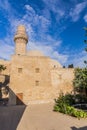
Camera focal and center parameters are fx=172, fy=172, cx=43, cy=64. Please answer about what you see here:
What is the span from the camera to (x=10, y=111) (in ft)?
70.7

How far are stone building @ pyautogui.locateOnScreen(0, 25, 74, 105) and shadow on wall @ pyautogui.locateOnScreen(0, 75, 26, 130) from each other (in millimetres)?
398

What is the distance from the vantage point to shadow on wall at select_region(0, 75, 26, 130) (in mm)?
13348

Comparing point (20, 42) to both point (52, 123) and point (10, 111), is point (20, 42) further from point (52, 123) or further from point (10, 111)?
point (52, 123)

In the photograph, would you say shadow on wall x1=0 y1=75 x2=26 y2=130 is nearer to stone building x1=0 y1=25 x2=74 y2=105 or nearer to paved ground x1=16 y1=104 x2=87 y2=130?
stone building x1=0 y1=25 x2=74 y2=105

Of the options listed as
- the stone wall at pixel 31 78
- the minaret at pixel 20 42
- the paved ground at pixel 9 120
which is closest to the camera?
the paved ground at pixel 9 120

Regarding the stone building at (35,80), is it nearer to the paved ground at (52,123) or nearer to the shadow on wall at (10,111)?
the shadow on wall at (10,111)

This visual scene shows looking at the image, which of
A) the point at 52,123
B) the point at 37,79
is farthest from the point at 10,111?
the point at 37,79

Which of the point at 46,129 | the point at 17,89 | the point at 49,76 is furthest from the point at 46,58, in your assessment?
the point at 46,129

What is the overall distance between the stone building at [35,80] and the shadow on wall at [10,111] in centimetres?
40

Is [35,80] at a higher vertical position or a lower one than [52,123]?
higher

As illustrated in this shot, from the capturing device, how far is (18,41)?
4338 centimetres

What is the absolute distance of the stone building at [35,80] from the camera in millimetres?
30703

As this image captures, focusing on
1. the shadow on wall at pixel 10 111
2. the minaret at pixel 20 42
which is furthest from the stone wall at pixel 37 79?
the minaret at pixel 20 42

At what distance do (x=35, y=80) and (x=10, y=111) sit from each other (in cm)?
1126
